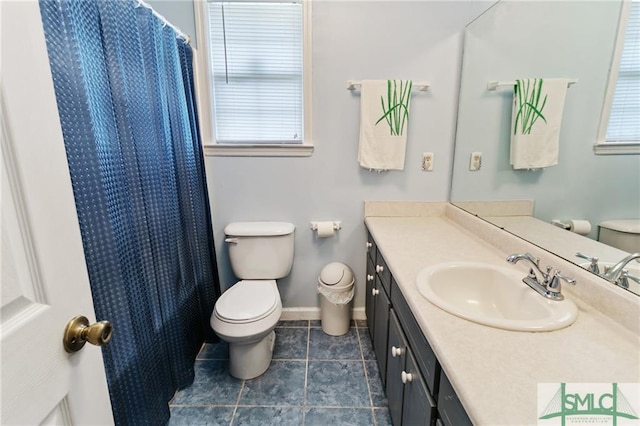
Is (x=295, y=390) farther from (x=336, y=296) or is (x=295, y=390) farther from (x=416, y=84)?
(x=416, y=84)

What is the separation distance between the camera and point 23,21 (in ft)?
1.57

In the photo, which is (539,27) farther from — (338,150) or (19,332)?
(19,332)

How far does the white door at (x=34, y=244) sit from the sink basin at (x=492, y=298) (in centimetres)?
93

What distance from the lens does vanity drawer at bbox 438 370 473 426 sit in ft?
2.16

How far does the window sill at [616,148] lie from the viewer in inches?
34.1

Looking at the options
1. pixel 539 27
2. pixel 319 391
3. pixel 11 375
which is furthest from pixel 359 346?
pixel 539 27

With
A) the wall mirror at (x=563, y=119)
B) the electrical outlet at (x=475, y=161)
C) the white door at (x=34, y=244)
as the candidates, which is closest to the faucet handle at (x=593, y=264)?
the wall mirror at (x=563, y=119)

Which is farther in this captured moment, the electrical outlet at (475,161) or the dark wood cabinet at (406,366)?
the electrical outlet at (475,161)

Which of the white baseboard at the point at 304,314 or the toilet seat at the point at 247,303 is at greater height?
the toilet seat at the point at 247,303

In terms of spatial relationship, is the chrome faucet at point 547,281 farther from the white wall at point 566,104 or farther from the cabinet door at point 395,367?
the cabinet door at point 395,367

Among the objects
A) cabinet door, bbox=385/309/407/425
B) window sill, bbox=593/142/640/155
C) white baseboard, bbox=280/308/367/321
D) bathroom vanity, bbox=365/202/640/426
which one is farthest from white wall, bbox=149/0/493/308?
window sill, bbox=593/142/640/155

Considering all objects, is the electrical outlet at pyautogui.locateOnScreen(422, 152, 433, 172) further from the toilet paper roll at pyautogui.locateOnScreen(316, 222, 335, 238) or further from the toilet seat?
the toilet seat

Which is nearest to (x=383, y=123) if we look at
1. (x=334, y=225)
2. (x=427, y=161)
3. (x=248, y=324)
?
(x=427, y=161)

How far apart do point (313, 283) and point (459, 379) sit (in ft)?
5.30
